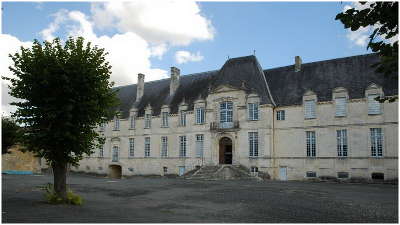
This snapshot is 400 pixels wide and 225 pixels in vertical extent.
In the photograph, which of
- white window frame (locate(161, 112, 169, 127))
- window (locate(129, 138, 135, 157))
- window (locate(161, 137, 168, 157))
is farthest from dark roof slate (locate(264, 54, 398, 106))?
window (locate(129, 138, 135, 157))

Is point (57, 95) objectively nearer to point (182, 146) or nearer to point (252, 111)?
point (252, 111)

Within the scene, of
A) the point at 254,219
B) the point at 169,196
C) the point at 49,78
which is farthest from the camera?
the point at 169,196

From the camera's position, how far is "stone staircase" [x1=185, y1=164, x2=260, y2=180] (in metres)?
29.4

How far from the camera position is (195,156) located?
34594mm

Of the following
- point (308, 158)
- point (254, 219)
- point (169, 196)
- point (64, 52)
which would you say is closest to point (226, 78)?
point (308, 158)

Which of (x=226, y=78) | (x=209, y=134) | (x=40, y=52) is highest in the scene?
(x=226, y=78)

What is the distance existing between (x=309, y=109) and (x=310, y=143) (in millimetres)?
2689

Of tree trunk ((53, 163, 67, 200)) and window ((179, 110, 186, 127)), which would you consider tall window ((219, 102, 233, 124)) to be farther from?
tree trunk ((53, 163, 67, 200))

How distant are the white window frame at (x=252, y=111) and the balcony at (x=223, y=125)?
4.23 feet

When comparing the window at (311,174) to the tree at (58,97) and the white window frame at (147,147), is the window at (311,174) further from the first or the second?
the tree at (58,97)

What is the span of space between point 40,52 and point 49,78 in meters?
1.01

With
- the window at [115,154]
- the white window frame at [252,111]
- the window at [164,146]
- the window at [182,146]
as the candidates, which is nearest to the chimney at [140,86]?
the window at [115,154]

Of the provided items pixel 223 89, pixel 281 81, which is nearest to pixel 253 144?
pixel 223 89

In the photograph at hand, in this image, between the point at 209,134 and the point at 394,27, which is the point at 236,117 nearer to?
→ the point at 209,134
